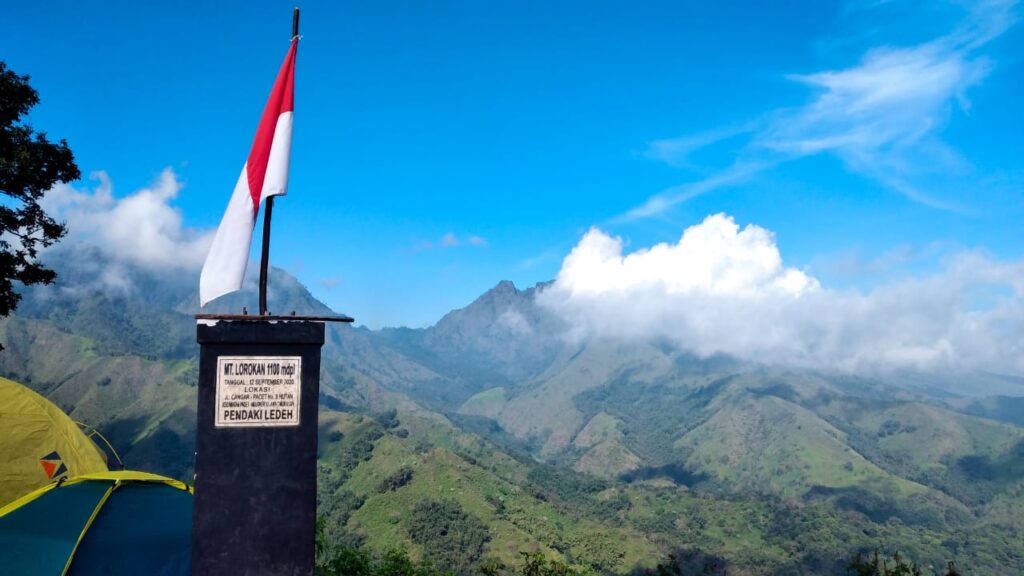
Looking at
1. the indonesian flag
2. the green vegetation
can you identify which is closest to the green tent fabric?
the indonesian flag

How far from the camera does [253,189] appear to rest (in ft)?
26.2

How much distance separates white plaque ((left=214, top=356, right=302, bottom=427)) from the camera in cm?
737

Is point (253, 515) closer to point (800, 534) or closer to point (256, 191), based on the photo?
point (256, 191)

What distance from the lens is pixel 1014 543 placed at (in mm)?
155375

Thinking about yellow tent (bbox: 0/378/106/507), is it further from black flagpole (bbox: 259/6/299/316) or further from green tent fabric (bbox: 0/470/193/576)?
black flagpole (bbox: 259/6/299/316)

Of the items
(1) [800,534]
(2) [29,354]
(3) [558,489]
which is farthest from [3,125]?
(2) [29,354]

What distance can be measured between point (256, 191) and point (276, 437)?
3.07 m

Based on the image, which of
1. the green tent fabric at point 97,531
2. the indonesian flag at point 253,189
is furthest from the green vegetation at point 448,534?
the indonesian flag at point 253,189

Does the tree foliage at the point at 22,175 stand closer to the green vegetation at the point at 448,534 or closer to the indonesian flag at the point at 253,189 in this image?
the indonesian flag at the point at 253,189

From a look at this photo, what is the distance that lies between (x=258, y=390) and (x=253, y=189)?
2534 mm

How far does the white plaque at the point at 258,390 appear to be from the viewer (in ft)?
24.2

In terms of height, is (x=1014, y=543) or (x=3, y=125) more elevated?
(x=3, y=125)

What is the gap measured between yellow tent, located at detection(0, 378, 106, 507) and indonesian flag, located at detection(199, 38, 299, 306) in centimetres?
1046

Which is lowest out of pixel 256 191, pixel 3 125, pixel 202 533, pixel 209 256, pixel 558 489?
pixel 558 489
